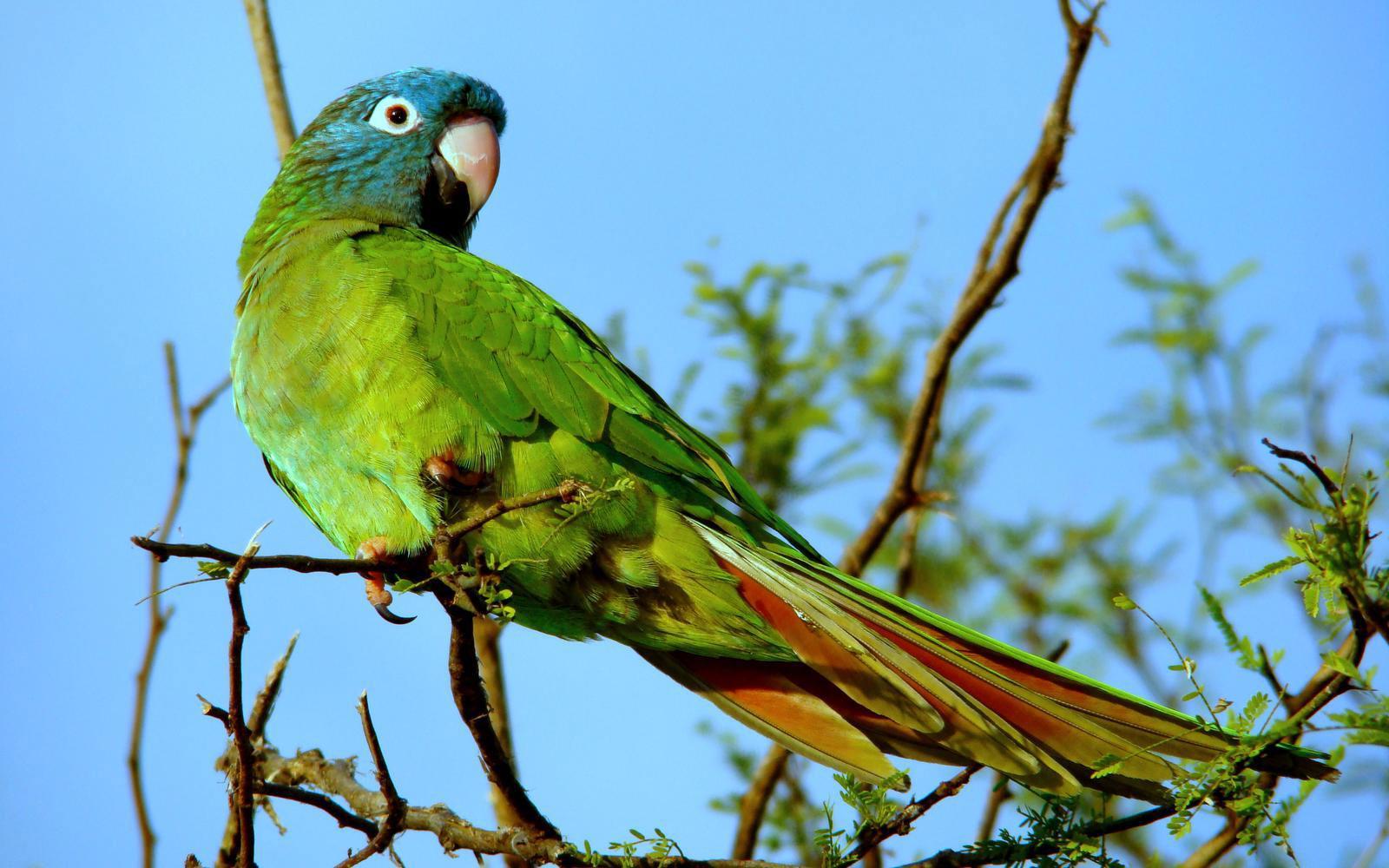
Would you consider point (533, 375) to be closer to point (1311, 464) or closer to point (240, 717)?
point (240, 717)

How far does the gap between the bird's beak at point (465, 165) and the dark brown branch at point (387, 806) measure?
2.52 meters

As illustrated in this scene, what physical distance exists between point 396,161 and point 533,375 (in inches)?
58.3

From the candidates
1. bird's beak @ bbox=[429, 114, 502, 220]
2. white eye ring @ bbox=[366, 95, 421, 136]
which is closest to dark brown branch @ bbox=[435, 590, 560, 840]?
bird's beak @ bbox=[429, 114, 502, 220]

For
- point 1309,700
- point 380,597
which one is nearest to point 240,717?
point 380,597

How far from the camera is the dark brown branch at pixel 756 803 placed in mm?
3955

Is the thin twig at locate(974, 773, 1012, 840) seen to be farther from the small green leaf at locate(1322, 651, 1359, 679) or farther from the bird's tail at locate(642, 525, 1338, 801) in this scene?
the small green leaf at locate(1322, 651, 1359, 679)

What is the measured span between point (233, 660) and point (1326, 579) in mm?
1917

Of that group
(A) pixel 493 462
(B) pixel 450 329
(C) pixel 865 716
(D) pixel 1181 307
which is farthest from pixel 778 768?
(D) pixel 1181 307

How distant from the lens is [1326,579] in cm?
191

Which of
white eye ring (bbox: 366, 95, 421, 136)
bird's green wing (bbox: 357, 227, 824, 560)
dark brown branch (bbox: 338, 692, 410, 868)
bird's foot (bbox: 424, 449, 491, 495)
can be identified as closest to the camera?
dark brown branch (bbox: 338, 692, 410, 868)

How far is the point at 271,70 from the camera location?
15.1ft

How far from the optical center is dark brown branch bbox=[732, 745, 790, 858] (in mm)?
3955

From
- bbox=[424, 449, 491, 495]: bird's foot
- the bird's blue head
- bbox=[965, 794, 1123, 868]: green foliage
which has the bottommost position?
bbox=[965, 794, 1123, 868]: green foliage

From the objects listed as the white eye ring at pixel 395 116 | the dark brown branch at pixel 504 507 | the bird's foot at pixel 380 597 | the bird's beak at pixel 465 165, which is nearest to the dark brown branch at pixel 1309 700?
the dark brown branch at pixel 504 507
